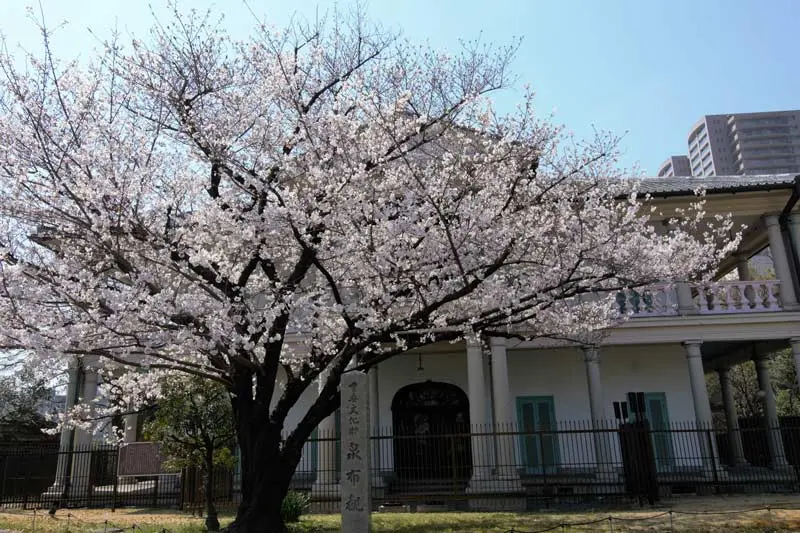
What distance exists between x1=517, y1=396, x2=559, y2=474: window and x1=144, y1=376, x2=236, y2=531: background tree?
9.32 m

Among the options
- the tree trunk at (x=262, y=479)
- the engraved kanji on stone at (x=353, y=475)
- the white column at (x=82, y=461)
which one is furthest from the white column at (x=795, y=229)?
the white column at (x=82, y=461)

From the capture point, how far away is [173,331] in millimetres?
9617

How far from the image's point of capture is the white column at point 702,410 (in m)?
16.0

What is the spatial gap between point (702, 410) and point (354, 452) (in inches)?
430

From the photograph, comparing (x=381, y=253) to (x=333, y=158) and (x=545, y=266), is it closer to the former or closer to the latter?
(x=333, y=158)

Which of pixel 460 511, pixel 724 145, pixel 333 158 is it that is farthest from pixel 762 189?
pixel 724 145

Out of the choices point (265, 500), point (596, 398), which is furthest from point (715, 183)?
point (265, 500)

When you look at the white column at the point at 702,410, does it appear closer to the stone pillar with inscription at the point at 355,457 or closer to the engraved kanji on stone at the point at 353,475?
the stone pillar with inscription at the point at 355,457

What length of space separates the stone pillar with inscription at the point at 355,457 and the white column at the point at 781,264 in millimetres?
12988

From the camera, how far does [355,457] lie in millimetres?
9578

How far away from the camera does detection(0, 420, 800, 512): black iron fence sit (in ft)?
49.1

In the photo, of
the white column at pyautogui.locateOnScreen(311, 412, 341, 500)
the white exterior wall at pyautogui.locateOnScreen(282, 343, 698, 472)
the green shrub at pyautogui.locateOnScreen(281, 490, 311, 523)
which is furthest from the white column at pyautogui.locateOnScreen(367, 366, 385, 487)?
the green shrub at pyautogui.locateOnScreen(281, 490, 311, 523)

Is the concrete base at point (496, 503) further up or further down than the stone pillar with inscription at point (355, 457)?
further down

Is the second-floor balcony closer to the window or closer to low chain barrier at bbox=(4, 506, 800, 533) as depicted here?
the window
